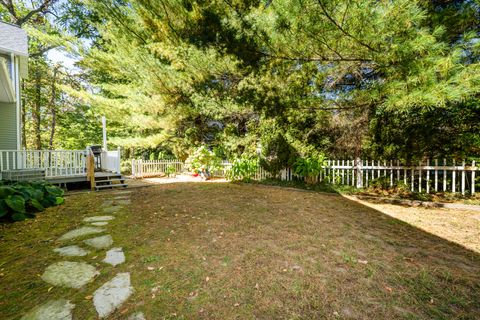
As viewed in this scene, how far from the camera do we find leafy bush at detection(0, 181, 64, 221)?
353cm

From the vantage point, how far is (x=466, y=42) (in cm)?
412

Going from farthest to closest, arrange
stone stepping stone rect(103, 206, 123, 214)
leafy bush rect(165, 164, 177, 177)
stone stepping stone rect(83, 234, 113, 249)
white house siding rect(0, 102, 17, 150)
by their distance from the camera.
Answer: leafy bush rect(165, 164, 177, 177) → white house siding rect(0, 102, 17, 150) → stone stepping stone rect(103, 206, 123, 214) → stone stepping stone rect(83, 234, 113, 249)

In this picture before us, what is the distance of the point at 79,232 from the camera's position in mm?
3078

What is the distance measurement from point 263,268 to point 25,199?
4.46m

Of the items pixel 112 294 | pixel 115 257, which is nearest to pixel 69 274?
pixel 115 257

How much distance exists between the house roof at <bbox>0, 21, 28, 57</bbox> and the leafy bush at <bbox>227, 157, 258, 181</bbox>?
740 centimetres

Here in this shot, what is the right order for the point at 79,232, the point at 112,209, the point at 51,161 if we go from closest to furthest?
the point at 79,232 → the point at 112,209 → the point at 51,161

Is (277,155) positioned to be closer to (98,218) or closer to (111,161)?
(98,218)

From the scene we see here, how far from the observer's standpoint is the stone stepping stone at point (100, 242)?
264 centimetres

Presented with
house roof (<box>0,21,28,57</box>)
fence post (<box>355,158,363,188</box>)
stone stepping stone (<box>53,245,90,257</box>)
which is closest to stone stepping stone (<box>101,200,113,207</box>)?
stone stepping stone (<box>53,245,90,257</box>)

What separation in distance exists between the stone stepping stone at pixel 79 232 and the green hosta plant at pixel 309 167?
19.1 ft

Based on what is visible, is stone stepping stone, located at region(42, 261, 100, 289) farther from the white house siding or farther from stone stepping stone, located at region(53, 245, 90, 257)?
the white house siding

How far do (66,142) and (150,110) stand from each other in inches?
492

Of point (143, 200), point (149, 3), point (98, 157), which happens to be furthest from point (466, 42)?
point (98, 157)
